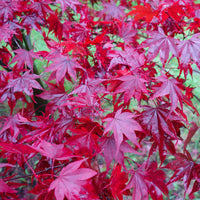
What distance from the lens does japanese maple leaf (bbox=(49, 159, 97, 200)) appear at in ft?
1.79

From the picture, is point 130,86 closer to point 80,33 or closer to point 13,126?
point 80,33

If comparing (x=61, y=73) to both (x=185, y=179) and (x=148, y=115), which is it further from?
(x=185, y=179)

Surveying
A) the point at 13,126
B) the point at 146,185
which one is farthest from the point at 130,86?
the point at 13,126

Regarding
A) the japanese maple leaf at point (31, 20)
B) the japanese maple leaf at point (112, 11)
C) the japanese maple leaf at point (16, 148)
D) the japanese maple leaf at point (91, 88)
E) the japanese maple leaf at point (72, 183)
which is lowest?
the japanese maple leaf at point (72, 183)

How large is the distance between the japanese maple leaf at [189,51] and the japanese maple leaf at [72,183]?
600mm

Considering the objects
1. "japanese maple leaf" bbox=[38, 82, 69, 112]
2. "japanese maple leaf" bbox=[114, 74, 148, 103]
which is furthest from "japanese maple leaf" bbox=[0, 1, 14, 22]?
"japanese maple leaf" bbox=[114, 74, 148, 103]

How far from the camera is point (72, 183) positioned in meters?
0.56

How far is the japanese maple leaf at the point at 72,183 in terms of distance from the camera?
0.55 m

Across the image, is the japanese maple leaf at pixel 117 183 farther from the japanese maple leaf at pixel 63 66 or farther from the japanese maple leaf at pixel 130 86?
the japanese maple leaf at pixel 63 66

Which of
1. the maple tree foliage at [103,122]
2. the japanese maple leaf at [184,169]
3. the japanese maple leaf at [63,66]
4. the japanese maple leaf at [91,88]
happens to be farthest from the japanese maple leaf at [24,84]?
the japanese maple leaf at [184,169]

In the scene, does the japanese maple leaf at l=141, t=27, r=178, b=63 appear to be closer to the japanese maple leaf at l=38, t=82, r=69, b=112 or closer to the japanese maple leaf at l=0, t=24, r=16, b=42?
the japanese maple leaf at l=38, t=82, r=69, b=112

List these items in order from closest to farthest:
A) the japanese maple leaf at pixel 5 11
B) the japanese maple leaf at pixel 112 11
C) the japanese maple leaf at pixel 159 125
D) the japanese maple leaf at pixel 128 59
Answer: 1. the japanese maple leaf at pixel 159 125
2. the japanese maple leaf at pixel 128 59
3. the japanese maple leaf at pixel 5 11
4. the japanese maple leaf at pixel 112 11

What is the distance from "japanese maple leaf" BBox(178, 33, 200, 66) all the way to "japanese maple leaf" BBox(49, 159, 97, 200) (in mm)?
600

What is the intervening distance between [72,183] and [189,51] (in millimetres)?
692
